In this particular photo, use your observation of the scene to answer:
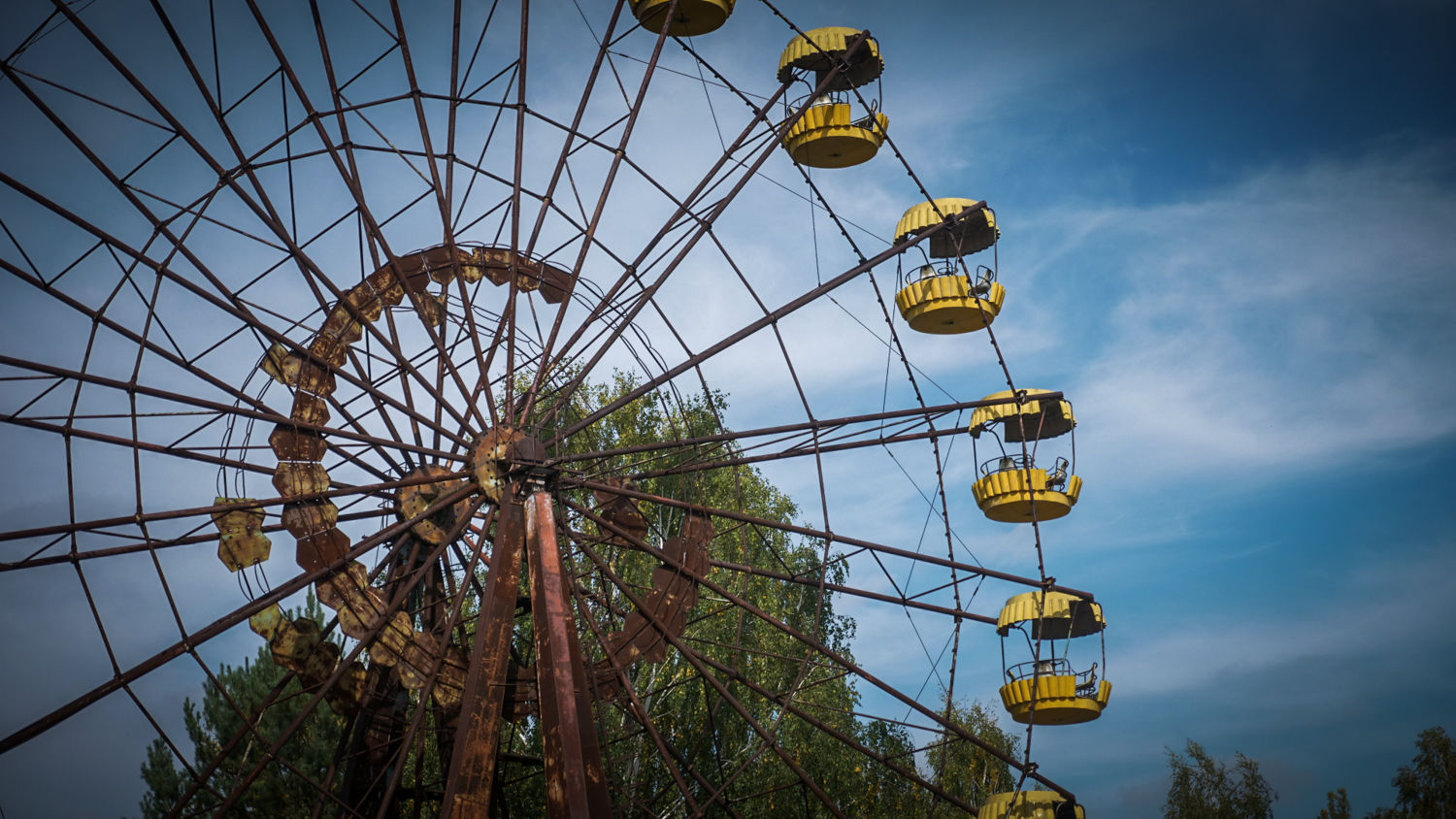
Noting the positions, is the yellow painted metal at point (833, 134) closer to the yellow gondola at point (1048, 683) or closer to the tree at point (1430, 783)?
the yellow gondola at point (1048, 683)

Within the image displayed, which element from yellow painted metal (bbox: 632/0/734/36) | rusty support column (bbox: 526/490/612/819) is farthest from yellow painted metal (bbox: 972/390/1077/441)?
rusty support column (bbox: 526/490/612/819)

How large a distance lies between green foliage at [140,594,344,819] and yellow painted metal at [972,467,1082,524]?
12.2 m

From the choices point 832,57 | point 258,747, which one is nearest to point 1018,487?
point 832,57

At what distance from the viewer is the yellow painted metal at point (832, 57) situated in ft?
58.2

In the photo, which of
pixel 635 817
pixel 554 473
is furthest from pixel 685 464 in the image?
pixel 635 817

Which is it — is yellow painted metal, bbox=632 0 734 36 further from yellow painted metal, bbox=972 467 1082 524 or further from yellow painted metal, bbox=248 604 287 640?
yellow painted metal, bbox=248 604 287 640

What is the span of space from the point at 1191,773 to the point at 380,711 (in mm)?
24924

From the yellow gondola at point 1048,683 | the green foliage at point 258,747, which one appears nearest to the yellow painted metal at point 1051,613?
the yellow gondola at point 1048,683

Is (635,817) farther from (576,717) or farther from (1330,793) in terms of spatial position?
(1330,793)

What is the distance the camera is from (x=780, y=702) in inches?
614

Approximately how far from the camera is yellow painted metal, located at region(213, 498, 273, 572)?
560 inches

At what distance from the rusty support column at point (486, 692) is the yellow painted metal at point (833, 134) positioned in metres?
8.04

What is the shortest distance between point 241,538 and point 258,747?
1152 cm

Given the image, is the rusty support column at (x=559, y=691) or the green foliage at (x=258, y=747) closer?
the rusty support column at (x=559, y=691)
